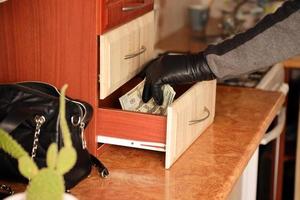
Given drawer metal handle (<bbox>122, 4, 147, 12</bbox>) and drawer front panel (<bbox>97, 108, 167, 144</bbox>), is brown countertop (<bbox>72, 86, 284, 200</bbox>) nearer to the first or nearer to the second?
drawer front panel (<bbox>97, 108, 167, 144</bbox>)

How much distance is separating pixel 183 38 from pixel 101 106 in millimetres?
1585

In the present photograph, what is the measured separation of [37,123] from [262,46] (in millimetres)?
631

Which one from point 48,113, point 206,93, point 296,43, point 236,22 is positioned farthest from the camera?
point 236,22

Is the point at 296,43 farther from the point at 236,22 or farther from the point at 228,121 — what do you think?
the point at 236,22

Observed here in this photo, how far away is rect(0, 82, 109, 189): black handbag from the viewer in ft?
4.16

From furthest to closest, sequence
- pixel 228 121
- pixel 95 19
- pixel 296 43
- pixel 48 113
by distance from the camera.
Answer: pixel 228 121, pixel 296 43, pixel 95 19, pixel 48 113

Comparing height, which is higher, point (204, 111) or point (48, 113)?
point (48, 113)

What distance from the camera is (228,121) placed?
1773mm

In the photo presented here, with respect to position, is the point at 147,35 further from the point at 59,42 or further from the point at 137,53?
the point at 59,42

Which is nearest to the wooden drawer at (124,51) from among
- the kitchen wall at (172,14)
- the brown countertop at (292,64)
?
the brown countertop at (292,64)

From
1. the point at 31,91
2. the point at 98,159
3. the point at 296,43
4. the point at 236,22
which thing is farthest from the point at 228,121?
the point at 236,22

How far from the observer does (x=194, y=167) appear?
1.46 meters

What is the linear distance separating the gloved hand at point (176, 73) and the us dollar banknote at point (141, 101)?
0.05 feet

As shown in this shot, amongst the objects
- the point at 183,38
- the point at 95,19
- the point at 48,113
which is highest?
the point at 95,19
